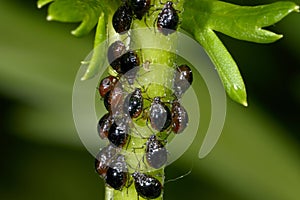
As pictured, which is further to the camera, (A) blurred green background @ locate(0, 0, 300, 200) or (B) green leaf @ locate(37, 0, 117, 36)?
(A) blurred green background @ locate(0, 0, 300, 200)

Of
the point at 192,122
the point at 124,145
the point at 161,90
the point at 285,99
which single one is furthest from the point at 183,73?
the point at 285,99

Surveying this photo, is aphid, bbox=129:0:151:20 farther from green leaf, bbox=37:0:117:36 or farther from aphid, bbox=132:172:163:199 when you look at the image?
aphid, bbox=132:172:163:199

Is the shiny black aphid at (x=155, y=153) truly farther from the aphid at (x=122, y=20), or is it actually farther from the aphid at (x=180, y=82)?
the aphid at (x=122, y=20)

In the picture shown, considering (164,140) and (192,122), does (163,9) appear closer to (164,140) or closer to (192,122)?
(164,140)

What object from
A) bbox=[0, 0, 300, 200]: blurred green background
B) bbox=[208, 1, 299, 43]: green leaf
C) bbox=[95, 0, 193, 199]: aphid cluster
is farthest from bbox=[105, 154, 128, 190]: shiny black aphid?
bbox=[0, 0, 300, 200]: blurred green background

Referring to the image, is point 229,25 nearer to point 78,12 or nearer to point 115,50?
point 115,50

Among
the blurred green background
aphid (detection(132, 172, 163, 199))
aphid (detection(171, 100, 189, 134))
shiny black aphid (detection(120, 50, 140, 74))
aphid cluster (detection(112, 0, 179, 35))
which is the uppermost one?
aphid cluster (detection(112, 0, 179, 35))
